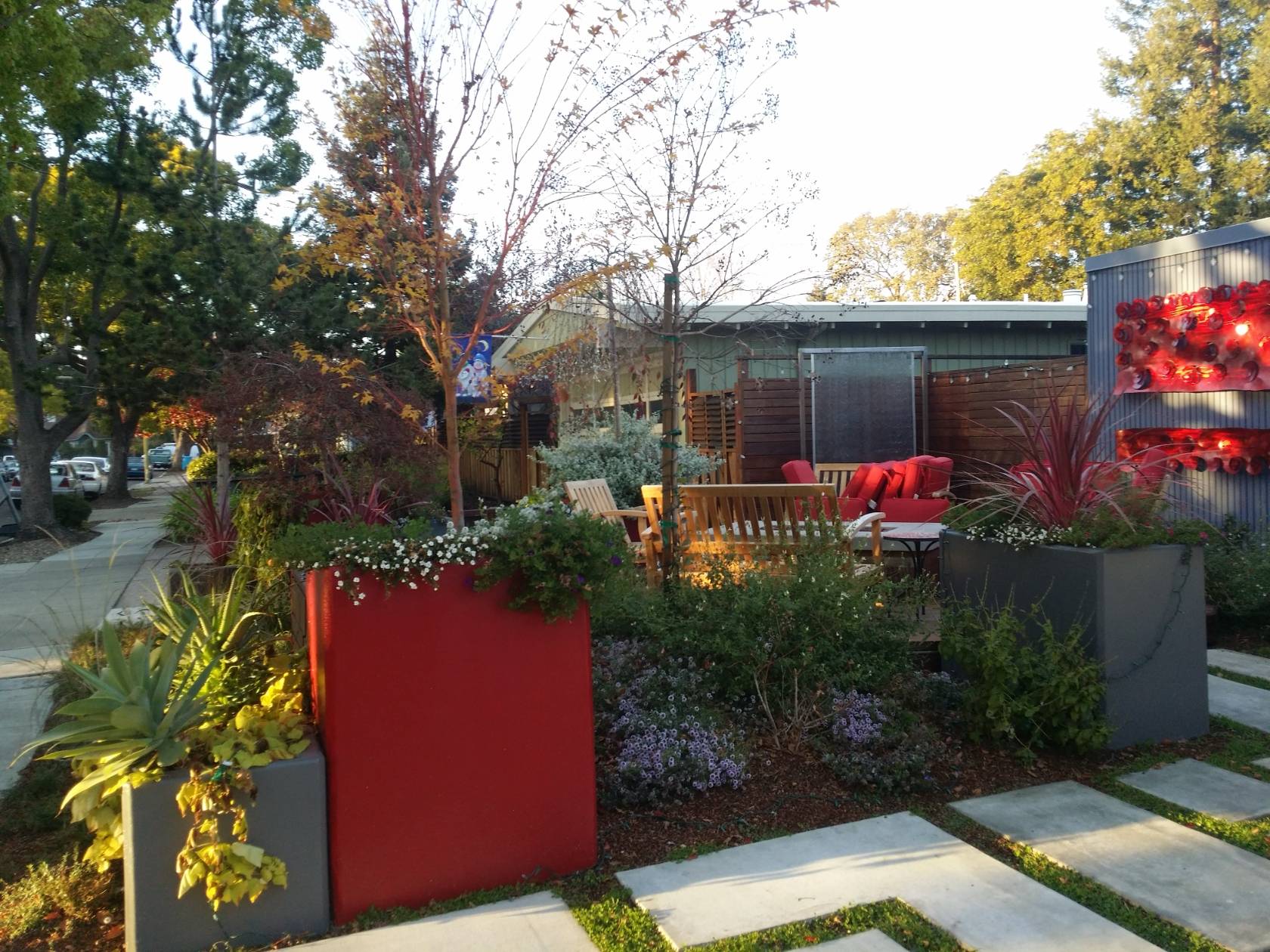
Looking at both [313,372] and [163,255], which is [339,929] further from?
[163,255]

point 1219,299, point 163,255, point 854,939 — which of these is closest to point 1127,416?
point 1219,299

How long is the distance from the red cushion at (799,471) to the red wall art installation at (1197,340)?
4.08m

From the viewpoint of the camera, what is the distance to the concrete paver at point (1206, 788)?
4.22 meters

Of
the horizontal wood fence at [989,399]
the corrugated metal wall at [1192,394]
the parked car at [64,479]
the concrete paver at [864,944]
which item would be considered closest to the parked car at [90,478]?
the parked car at [64,479]

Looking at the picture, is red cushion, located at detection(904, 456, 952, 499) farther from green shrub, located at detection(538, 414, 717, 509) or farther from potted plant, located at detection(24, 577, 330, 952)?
potted plant, located at detection(24, 577, 330, 952)

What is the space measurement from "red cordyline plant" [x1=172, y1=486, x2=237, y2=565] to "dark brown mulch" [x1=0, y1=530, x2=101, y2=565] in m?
8.36

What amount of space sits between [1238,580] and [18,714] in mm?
8244

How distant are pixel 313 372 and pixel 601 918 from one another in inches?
183

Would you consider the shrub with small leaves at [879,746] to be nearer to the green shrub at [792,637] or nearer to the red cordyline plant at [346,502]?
the green shrub at [792,637]

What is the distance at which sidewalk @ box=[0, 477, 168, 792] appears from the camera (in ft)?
19.0

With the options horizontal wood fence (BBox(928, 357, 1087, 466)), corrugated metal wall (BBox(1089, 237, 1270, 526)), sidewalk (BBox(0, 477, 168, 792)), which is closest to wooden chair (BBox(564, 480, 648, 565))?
horizontal wood fence (BBox(928, 357, 1087, 466))

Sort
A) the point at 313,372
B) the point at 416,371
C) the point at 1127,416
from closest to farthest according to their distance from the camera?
the point at 313,372 < the point at 1127,416 < the point at 416,371

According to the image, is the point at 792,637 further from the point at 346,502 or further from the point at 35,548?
the point at 35,548

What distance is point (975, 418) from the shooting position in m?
13.3
